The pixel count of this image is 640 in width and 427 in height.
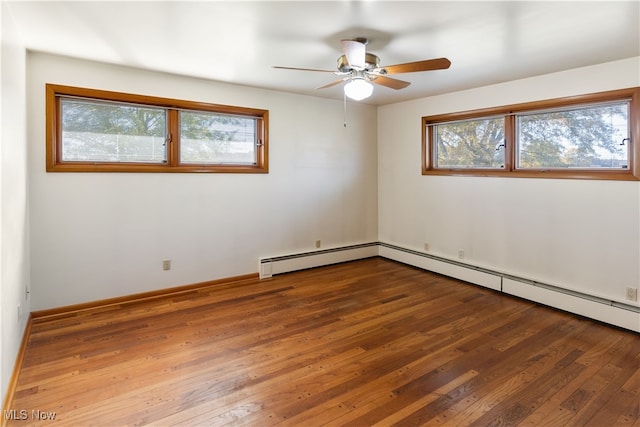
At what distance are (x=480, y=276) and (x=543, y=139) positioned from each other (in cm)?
166

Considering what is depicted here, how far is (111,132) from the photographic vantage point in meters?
3.61

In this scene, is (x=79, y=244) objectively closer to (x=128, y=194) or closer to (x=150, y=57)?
(x=128, y=194)

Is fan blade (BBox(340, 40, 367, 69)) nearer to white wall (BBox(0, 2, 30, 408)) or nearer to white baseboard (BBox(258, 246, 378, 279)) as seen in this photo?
white wall (BBox(0, 2, 30, 408))

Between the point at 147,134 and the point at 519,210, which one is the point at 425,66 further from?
the point at 147,134

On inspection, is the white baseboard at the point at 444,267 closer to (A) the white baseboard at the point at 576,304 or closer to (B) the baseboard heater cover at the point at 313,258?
(A) the white baseboard at the point at 576,304

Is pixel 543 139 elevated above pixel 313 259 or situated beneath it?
elevated above

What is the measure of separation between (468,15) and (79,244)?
12.2 feet

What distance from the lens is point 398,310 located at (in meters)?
3.58

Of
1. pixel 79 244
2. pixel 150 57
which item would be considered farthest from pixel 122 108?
pixel 79 244

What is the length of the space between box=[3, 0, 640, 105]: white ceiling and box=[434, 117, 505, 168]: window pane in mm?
811

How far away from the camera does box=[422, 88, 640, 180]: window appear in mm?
3240

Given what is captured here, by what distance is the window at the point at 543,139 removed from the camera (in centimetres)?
324

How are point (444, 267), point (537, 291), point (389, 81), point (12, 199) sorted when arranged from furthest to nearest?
point (444, 267)
point (537, 291)
point (389, 81)
point (12, 199)

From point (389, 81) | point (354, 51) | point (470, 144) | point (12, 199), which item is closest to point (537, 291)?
point (470, 144)
